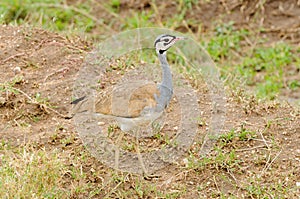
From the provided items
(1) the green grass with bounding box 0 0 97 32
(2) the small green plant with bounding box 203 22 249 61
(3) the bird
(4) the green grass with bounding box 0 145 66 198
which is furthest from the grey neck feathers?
(1) the green grass with bounding box 0 0 97 32

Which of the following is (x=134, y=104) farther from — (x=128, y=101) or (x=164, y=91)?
(x=164, y=91)

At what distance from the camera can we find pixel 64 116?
5.71m

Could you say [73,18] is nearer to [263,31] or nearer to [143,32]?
[143,32]

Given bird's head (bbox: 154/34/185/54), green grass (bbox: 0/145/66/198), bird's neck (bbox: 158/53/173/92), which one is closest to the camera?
green grass (bbox: 0/145/66/198)

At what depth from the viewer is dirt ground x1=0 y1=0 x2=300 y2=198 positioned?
5082 mm

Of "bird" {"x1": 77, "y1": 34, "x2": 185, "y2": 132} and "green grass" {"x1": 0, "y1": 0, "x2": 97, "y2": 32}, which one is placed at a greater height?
"bird" {"x1": 77, "y1": 34, "x2": 185, "y2": 132}

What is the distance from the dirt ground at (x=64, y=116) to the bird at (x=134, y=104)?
521 millimetres

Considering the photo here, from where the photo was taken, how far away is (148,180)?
5.09 m

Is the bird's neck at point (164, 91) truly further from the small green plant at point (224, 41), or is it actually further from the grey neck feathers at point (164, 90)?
the small green plant at point (224, 41)

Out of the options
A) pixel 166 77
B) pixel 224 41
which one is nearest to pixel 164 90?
pixel 166 77

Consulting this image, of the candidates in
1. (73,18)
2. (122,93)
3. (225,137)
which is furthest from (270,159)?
(73,18)

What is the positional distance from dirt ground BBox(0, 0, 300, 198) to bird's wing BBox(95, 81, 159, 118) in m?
0.56

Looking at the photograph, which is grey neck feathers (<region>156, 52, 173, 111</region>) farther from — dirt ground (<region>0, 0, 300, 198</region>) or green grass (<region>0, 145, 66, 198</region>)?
green grass (<region>0, 145, 66, 198</region>)

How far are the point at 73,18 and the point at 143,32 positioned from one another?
1.26 meters
